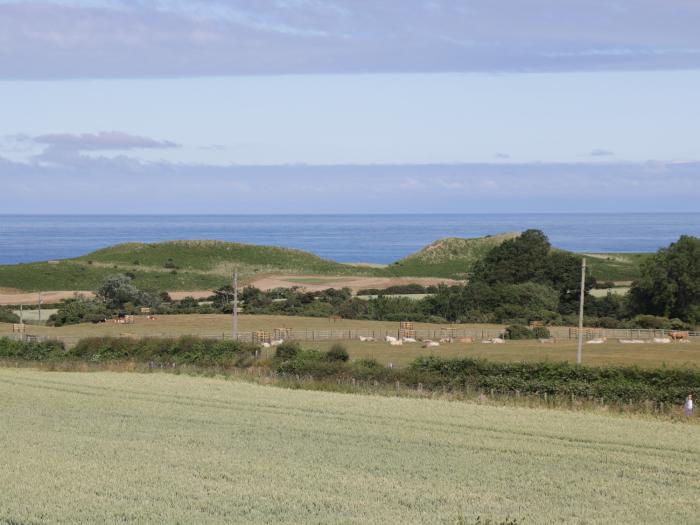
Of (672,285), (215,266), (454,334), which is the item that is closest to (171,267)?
(215,266)

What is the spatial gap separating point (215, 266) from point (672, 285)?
71503mm

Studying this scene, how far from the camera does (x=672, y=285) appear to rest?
3226 inches

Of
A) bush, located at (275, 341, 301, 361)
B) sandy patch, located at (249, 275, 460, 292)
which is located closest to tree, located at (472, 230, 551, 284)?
sandy patch, located at (249, 275, 460, 292)

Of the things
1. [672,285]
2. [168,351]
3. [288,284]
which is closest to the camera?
[168,351]

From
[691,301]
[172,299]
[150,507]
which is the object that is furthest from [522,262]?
[150,507]

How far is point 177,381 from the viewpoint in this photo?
4312 centimetres

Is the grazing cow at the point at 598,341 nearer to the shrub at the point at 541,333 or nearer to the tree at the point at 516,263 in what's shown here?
the shrub at the point at 541,333

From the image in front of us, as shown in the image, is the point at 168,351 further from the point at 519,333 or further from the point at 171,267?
the point at 171,267

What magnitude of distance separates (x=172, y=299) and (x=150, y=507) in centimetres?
8160

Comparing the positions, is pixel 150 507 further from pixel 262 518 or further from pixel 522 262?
pixel 522 262

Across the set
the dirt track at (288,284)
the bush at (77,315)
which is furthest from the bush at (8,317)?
the dirt track at (288,284)

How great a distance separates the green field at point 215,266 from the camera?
390 feet

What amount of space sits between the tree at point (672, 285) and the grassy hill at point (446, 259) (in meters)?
49.8

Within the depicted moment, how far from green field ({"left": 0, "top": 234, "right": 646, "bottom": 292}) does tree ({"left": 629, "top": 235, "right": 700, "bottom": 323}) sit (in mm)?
40588
